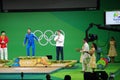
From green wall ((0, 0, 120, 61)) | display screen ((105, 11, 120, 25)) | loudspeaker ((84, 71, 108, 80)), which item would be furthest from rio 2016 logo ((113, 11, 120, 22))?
loudspeaker ((84, 71, 108, 80))

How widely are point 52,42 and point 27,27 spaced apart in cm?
186

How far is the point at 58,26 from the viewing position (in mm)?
20750

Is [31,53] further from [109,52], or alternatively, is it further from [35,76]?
[35,76]

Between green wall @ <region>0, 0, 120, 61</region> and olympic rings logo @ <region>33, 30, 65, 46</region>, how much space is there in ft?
0.63

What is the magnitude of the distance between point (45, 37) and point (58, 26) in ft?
3.62

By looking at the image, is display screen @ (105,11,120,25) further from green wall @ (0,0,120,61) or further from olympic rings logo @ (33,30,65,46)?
olympic rings logo @ (33,30,65,46)

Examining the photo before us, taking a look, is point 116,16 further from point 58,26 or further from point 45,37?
point 45,37

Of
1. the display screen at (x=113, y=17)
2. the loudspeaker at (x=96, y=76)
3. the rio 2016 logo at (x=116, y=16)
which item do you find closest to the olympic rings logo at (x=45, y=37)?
the display screen at (x=113, y=17)

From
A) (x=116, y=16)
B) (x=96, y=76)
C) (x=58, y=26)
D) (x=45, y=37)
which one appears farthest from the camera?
(x=45, y=37)

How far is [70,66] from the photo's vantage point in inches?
677

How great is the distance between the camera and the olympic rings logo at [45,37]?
2088cm

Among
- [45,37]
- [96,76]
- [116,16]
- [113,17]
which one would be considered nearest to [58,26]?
[45,37]

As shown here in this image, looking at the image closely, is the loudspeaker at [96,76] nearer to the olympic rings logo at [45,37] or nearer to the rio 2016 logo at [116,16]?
the rio 2016 logo at [116,16]

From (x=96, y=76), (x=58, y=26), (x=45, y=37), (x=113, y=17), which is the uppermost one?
(x=113, y=17)
